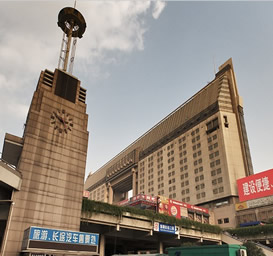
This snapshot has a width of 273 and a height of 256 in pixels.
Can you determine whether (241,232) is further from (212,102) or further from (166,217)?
(212,102)

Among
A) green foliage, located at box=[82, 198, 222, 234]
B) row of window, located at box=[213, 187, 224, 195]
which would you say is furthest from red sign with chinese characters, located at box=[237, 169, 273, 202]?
green foliage, located at box=[82, 198, 222, 234]

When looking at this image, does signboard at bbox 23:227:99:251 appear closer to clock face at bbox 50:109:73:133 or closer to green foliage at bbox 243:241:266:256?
clock face at bbox 50:109:73:133

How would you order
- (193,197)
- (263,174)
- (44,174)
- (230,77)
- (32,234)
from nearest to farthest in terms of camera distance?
(32,234), (44,174), (263,174), (193,197), (230,77)

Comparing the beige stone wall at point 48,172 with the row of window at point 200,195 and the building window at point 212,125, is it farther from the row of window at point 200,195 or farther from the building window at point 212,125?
the building window at point 212,125

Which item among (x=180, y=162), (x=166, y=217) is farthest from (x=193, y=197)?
(x=166, y=217)

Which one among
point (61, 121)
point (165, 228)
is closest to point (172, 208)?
point (165, 228)

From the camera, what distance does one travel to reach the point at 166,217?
158ft

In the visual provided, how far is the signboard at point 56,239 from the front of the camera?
26.2m

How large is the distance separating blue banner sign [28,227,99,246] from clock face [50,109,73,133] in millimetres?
14591

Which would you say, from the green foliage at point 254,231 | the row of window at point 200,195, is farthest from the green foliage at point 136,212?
the row of window at point 200,195

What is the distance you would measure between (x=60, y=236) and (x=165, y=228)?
24.1m

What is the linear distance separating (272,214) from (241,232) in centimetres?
965

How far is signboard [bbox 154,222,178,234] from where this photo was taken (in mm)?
45875

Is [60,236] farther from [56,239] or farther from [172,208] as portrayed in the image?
[172,208]
